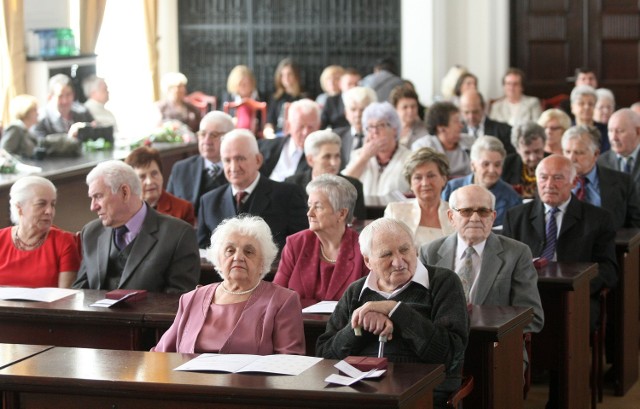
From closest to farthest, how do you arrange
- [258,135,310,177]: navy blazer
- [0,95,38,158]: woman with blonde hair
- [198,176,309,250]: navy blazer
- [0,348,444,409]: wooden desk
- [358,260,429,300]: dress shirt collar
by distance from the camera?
1. [0,348,444,409]: wooden desk
2. [358,260,429,300]: dress shirt collar
3. [198,176,309,250]: navy blazer
4. [258,135,310,177]: navy blazer
5. [0,95,38,158]: woman with blonde hair

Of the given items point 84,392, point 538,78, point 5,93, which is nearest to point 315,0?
point 538,78

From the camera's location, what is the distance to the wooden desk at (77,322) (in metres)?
4.96

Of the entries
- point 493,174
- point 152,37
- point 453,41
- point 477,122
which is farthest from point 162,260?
point 453,41

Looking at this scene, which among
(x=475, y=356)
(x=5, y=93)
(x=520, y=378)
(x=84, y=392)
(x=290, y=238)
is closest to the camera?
(x=84, y=392)

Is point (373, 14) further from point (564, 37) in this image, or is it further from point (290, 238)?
point (290, 238)

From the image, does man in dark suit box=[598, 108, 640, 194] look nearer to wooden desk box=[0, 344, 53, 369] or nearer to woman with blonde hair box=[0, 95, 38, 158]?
woman with blonde hair box=[0, 95, 38, 158]

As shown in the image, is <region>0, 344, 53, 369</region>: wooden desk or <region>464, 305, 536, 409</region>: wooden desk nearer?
<region>0, 344, 53, 369</region>: wooden desk

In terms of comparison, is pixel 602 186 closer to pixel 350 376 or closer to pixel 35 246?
pixel 35 246

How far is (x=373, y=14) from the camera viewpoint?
1512 centimetres

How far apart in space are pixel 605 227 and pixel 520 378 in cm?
153

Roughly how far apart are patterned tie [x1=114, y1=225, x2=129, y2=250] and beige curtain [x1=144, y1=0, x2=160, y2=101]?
8.93 metres

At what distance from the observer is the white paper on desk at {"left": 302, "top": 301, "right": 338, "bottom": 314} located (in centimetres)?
491

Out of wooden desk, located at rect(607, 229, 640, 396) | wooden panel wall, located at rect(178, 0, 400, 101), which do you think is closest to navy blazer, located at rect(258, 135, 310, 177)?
wooden desk, located at rect(607, 229, 640, 396)

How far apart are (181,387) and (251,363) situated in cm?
33
